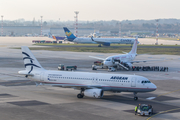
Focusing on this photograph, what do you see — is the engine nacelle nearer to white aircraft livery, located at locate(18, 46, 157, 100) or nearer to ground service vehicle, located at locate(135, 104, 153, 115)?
white aircraft livery, located at locate(18, 46, 157, 100)

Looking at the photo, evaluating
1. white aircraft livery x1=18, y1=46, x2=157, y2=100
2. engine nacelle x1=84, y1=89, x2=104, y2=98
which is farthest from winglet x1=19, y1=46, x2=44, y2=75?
engine nacelle x1=84, y1=89, x2=104, y2=98

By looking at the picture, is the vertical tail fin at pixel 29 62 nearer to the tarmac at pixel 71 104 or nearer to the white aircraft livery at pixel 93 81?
the white aircraft livery at pixel 93 81

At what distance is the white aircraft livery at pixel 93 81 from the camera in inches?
1531

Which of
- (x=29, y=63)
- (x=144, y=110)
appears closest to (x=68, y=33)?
(x=29, y=63)

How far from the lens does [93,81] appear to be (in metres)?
40.3

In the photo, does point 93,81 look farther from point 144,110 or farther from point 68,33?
point 68,33

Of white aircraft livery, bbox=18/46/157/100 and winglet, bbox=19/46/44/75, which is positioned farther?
winglet, bbox=19/46/44/75

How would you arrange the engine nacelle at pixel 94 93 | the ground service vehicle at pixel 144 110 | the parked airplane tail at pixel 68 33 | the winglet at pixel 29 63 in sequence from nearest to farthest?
the ground service vehicle at pixel 144 110
the engine nacelle at pixel 94 93
the winglet at pixel 29 63
the parked airplane tail at pixel 68 33

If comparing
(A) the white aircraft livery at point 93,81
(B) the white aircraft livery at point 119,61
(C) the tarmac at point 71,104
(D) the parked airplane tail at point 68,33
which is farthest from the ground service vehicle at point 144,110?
(D) the parked airplane tail at point 68,33

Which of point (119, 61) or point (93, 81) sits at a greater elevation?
point (93, 81)

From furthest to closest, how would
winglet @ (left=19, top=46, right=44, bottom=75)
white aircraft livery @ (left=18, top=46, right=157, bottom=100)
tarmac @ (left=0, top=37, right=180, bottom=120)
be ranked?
winglet @ (left=19, top=46, right=44, bottom=75), white aircraft livery @ (left=18, top=46, right=157, bottom=100), tarmac @ (left=0, top=37, right=180, bottom=120)

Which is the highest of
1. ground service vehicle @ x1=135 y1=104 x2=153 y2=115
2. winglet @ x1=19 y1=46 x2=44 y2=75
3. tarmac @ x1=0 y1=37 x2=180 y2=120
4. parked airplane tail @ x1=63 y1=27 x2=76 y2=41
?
parked airplane tail @ x1=63 y1=27 x2=76 y2=41

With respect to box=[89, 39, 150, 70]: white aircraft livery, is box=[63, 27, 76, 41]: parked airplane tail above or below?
above

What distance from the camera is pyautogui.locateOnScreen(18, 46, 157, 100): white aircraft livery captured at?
128ft
